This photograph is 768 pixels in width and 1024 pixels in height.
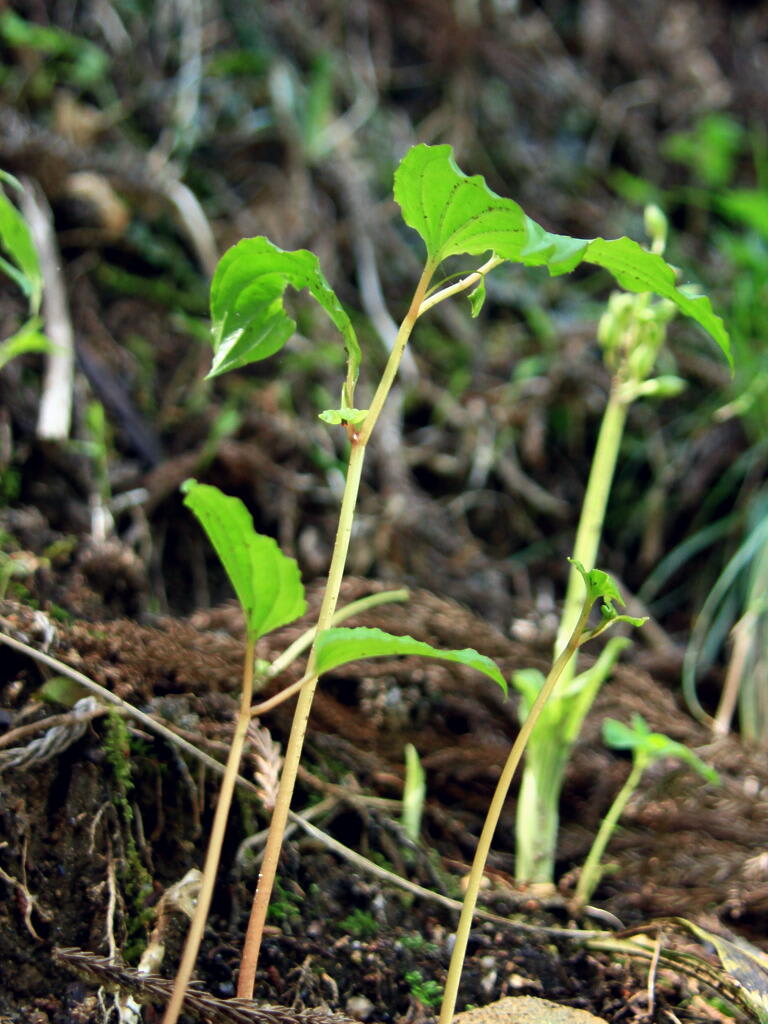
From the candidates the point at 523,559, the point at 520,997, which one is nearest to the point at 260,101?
the point at 523,559

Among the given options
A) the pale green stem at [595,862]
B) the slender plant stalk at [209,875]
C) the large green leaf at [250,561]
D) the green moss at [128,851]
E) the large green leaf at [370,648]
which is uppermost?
the large green leaf at [250,561]

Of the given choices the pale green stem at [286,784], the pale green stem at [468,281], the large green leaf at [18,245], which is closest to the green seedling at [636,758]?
the pale green stem at [286,784]

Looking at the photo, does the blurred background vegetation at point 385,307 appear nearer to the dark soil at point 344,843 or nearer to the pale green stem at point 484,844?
the dark soil at point 344,843

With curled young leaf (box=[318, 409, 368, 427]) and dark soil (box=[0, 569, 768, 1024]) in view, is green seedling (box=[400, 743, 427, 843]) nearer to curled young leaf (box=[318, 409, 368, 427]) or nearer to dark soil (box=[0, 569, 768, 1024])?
dark soil (box=[0, 569, 768, 1024])

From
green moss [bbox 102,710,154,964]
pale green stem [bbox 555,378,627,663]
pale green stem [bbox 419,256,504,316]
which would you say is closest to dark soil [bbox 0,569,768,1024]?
green moss [bbox 102,710,154,964]

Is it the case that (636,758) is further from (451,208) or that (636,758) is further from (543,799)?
(451,208)

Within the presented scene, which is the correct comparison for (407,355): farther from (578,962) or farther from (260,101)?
(578,962)

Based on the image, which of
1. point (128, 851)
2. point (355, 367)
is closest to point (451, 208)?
point (355, 367)

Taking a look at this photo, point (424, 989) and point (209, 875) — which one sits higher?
point (209, 875)
